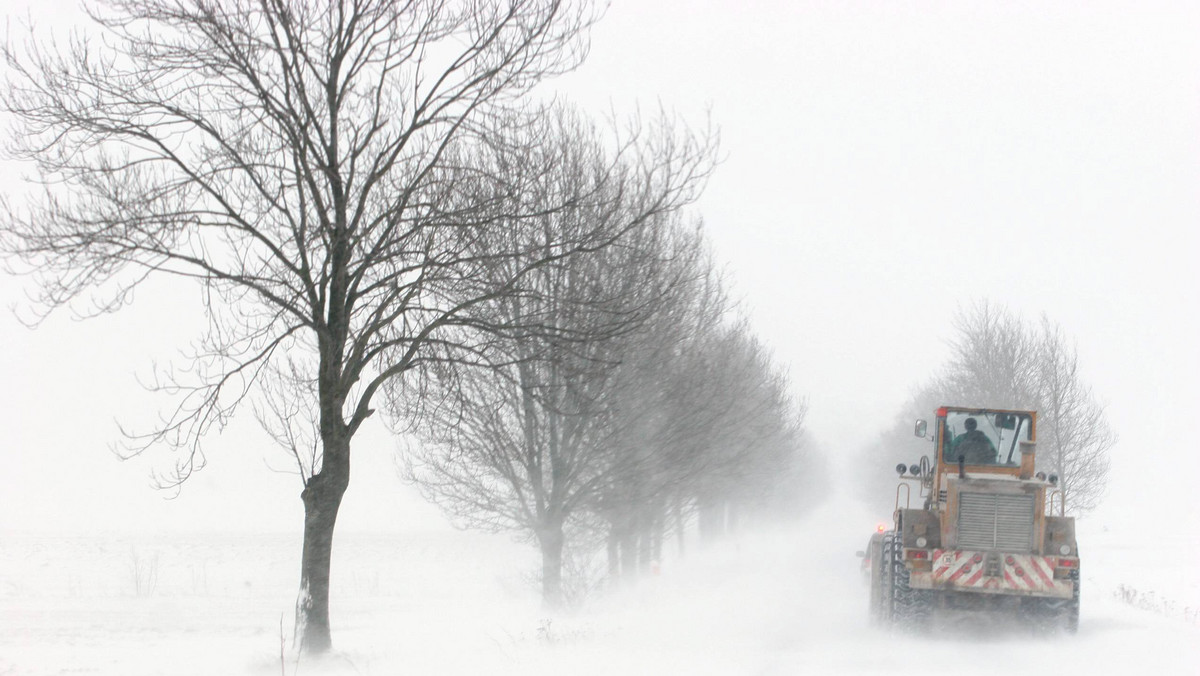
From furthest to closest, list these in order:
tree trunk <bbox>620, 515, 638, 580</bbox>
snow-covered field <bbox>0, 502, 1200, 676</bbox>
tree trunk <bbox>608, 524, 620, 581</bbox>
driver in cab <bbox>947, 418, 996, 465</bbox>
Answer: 1. tree trunk <bbox>620, 515, 638, 580</bbox>
2. tree trunk <bbox>608, 524, 620, 581</bbox>
3. driver in cab <bbox>947, 418, 996, 465</bbox>
4. snow-covered field <bbox>0, 502, 1200, 676</bbox>

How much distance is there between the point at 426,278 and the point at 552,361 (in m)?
1.58

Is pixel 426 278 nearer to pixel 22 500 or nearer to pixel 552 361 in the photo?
pixel 552 361

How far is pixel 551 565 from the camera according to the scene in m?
18.0

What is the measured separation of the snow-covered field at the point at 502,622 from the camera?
10.7 metres

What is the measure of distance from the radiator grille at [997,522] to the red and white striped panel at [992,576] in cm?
25

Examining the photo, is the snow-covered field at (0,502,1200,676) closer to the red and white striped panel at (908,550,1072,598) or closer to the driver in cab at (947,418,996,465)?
the red and white striped panel at (908,550,1072,598)

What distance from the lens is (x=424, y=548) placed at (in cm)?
4016

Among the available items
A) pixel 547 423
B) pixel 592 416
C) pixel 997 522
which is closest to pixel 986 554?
pixel 997 522

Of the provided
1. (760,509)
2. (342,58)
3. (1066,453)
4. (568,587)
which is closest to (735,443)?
(568,587)

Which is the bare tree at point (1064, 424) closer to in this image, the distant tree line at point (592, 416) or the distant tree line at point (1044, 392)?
the distant tree line at point (1044, 392)

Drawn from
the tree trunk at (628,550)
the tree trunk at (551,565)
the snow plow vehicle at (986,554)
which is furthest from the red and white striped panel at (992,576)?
the tree trunk at (628,550)

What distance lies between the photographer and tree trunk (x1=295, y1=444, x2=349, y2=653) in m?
10.4

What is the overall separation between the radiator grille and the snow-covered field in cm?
117

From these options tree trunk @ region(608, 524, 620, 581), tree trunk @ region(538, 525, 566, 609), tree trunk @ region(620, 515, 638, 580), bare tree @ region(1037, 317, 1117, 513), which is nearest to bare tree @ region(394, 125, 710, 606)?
tree trunk @ region(538, 525, 566, 609)
